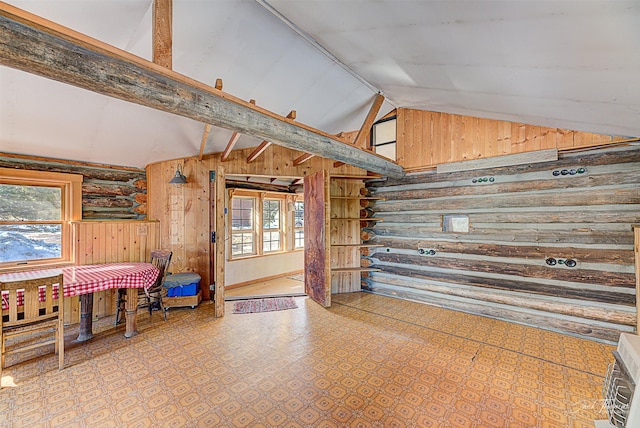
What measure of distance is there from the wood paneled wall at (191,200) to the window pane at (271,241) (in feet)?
6.31

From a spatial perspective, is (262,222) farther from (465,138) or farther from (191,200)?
(465,138)

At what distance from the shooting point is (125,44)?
207 centimetres

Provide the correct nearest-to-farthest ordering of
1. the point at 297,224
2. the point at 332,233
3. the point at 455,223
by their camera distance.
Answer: the point at 455,223, the point at 332,233, the point at 297,224

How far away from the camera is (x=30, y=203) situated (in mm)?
3627

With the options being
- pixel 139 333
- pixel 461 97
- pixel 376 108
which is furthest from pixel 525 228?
pixel 139 333

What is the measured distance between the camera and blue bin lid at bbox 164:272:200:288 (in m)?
4.27

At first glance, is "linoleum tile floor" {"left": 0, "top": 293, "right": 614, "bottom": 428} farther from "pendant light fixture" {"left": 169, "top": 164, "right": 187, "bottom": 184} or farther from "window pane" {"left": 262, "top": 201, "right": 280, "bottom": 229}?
"window pane" {"left": 262, "top": 201, "right": 280, "bottom": 229}

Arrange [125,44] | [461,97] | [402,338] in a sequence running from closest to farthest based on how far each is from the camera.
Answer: [125,44] < [461,97] < [402,338]

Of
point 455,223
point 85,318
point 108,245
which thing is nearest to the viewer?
point 85,318

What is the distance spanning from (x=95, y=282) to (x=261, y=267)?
362 centimetres

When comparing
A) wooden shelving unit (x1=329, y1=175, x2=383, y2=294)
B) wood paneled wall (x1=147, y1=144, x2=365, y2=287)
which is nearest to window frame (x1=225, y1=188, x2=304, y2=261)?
wood paneled wall (x1=147, y1=144, x2=365, y2=287)

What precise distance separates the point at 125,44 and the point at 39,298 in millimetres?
2572

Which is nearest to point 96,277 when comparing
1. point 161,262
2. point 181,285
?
point 161,262

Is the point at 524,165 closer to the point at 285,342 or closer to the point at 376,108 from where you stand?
the point at 376,108
